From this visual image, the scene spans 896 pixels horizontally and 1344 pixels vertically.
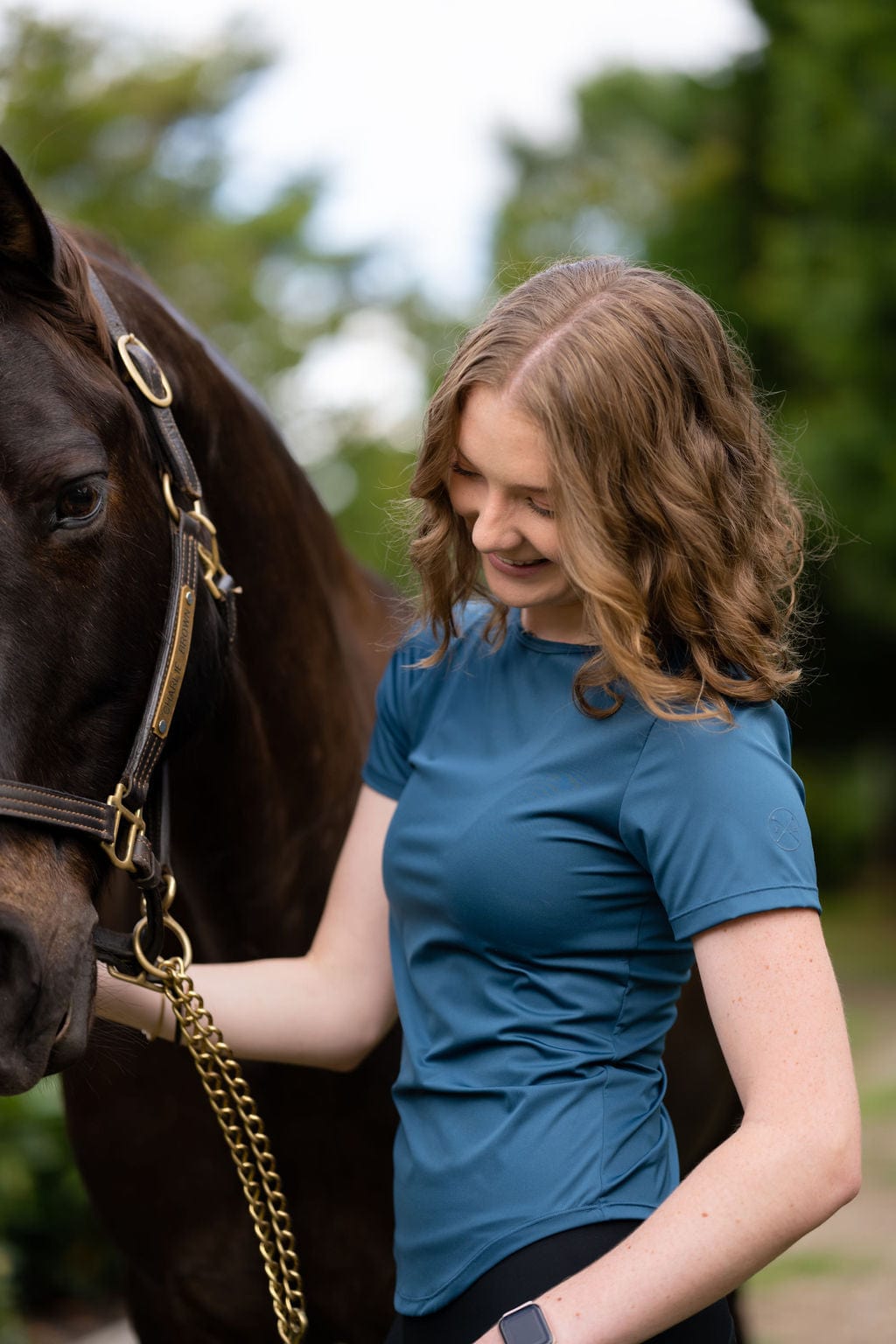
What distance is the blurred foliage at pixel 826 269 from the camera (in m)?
9.70

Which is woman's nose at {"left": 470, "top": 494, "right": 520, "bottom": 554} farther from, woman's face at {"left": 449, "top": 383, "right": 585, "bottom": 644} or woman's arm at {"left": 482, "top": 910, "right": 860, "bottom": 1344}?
woman's arm at {"left": 482, "top": 910, "right": 860, "bottom": 1344}

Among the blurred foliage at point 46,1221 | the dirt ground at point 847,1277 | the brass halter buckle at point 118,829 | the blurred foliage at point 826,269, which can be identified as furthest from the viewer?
the blurred foliage at point 826,269

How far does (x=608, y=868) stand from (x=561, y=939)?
0.31 feet

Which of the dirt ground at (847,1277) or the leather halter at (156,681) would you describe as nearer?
the leather halter at (156,681)

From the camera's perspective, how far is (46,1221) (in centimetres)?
411

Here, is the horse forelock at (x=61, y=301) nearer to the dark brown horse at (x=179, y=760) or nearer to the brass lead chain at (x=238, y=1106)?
the dark brown horse at (x=179, y=760)

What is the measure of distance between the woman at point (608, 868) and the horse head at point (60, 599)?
0.36m

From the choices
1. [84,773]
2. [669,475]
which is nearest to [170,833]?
[84,773]

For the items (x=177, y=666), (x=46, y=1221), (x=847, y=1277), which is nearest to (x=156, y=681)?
(x=177, y=666)

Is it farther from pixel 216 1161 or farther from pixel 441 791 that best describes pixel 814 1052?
pixel 216 1161

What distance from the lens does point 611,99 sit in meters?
26.8

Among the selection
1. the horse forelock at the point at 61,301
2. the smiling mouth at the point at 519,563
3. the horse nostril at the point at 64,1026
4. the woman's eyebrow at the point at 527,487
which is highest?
the horse forelock at the point at 61,301

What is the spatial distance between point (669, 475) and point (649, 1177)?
770mm

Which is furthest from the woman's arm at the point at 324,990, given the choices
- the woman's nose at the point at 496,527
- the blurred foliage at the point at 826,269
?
the blurred foliage at the point at 826,269
